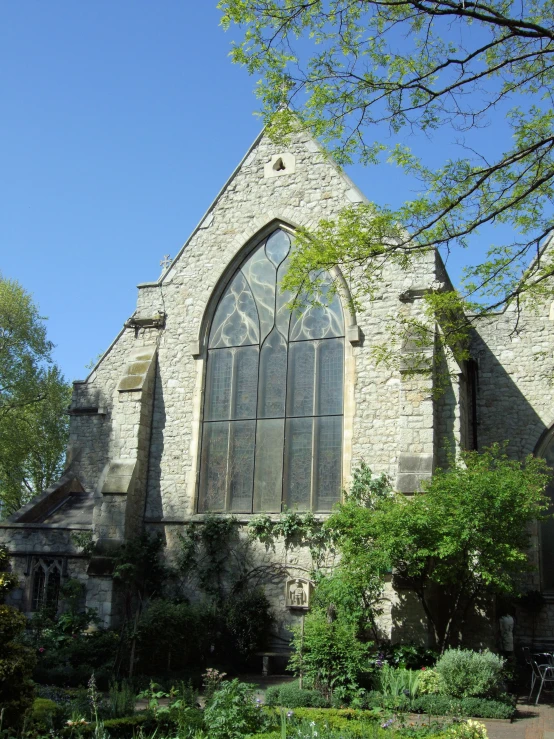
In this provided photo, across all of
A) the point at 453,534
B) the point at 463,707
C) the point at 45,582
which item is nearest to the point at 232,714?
the point at 463,707

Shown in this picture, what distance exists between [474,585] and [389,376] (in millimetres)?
4231

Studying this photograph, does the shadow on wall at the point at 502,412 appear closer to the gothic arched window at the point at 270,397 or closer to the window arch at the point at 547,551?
the window arch at the point at 547,551

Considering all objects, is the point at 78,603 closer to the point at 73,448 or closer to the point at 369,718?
the point at 73,448

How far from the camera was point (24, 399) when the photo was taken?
94.9ft

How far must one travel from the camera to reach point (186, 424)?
1655cm

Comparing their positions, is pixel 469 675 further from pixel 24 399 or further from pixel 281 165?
pixel 24 399

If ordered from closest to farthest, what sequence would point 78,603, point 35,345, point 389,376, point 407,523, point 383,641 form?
1. point 407,523
2. point 383,641
3. point 389,376
4. point 78,603
5. point 35,345

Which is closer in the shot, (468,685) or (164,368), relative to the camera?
(468,685)

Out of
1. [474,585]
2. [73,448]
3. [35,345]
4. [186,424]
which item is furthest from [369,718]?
[35,345]

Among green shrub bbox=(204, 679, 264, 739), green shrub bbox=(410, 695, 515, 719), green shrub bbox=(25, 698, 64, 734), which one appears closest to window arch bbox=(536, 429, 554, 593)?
green shrub bbox=(410, 695, 515, 719)

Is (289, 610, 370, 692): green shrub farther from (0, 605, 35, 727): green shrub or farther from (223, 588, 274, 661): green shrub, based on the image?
(0, 605, 35, 727): green shrub

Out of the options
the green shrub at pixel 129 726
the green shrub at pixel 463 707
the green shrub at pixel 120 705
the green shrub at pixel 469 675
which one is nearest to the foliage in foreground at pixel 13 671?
the green shrub at pixel 129 726

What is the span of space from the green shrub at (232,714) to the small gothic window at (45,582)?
9528 millimetres

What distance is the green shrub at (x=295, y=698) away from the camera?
10.6 metres
